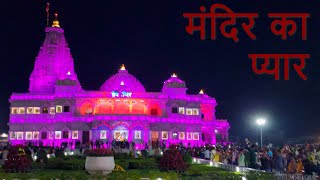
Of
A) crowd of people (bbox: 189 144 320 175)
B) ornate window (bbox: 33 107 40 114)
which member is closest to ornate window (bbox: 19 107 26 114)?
ornate window (bbox: 33 107 40 114)

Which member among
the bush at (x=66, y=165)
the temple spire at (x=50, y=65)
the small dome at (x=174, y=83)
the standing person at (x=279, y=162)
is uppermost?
the temple spire at (x=50, y=65)

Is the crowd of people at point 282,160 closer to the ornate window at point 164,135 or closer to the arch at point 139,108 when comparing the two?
the ornate window at point 164,135

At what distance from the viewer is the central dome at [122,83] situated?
79.1m

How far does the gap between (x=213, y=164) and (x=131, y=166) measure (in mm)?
6002

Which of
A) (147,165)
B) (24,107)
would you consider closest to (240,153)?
(147,165)

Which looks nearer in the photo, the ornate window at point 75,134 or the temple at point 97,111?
the temple at point 97,111

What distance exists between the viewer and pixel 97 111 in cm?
7750

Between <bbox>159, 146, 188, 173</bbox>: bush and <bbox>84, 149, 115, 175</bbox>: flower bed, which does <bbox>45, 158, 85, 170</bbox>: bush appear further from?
<bbox>84, 149, 115, 175</bbox>: flower bed

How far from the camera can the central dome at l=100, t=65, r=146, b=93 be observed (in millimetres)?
79113

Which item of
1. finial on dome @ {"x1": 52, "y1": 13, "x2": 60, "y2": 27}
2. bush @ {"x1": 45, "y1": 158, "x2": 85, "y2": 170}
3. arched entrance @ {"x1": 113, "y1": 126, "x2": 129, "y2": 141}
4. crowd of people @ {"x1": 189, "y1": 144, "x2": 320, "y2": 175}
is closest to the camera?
crowd of people @ {"x1": 189, "y1": 144, "x2": 320, "y2": 175}

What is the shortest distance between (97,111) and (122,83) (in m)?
6.20

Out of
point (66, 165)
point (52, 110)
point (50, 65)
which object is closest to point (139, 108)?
point (52, 110)

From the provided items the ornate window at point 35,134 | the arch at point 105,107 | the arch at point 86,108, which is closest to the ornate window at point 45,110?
the ornate window at point 35,134

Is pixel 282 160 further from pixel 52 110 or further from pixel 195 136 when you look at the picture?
pixel 52 110
